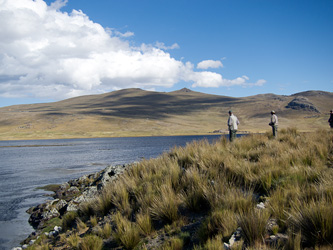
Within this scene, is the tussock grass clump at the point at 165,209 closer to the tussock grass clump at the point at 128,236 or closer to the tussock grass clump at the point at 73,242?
the tussock grass clump at the point at 128,236

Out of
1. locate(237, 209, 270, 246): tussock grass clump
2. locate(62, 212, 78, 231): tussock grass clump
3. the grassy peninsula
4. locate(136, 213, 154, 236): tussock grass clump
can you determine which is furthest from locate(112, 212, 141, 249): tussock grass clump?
locate(62, 212, 78, 231): tussock grass clump

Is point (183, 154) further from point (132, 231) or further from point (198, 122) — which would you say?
point (198, 122)

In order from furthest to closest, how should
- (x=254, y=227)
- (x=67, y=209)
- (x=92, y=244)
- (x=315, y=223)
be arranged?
(x=67, y=209), (x=92, y=244), (x=254, y=227), (x=315, y=223)

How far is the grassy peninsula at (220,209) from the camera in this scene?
4020mm

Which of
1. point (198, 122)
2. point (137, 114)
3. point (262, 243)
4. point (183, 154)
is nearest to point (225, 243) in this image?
point (262, 243)

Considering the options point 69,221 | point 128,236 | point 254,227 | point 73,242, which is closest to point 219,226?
point 254,227

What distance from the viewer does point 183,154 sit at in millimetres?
9641

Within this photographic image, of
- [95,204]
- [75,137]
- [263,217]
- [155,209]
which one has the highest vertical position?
[263,217]

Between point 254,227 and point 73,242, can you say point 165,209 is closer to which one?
point 254,227

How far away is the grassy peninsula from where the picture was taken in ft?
13.2

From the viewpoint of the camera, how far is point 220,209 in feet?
16.4

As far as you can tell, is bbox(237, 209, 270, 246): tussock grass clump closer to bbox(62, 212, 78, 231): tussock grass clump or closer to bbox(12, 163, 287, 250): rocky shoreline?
bbox(12, 163, 287, 250): rocky shoreline

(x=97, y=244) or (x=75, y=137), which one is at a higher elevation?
(x=97, y=244)

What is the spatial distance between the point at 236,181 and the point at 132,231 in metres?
2.91
